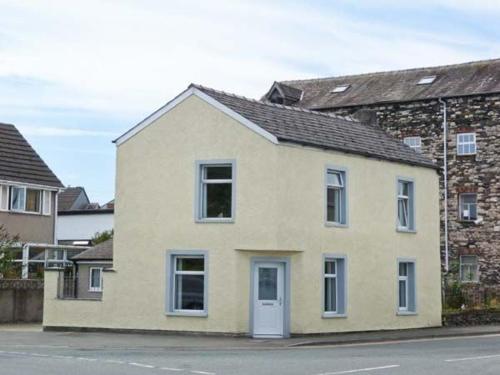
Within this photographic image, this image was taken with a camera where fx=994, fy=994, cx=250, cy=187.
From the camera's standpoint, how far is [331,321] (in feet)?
101

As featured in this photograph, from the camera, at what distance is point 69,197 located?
89812mm

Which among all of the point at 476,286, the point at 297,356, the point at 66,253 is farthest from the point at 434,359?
the point at 66,253

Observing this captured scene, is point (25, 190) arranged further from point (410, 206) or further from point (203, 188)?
point (410, 206)

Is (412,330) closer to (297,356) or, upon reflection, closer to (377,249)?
(377,249)

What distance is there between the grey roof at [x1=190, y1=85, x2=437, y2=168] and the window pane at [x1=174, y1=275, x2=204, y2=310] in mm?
4999

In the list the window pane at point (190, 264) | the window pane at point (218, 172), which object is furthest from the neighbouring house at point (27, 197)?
the window pane at point (218, 172)

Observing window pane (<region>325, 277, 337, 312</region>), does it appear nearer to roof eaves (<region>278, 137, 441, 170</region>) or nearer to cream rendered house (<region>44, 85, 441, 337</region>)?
cream rendered house (<region>44, 85, 441, 337</region>)

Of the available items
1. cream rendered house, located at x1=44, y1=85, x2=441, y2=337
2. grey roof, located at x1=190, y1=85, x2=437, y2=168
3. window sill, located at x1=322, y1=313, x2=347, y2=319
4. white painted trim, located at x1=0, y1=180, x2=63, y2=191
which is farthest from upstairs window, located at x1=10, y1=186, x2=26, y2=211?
window sill, located at x1=322, y1=313, x2=347, y2=319

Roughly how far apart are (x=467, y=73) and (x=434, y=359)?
3343cm

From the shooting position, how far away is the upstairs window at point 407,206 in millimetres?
34750

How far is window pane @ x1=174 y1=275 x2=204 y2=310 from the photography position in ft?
97.5

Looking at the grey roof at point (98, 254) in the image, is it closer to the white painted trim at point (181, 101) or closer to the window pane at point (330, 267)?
the white painted trim at point (181, 101)

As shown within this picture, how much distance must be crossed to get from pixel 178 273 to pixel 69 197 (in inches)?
2415

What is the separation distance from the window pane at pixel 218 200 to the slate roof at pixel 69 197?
57.5 m
